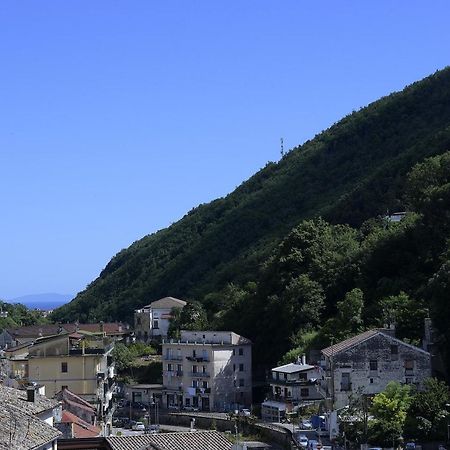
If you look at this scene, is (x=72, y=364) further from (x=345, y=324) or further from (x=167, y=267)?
(x=167, y=267)

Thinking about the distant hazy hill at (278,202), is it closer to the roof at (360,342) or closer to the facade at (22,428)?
the roof at (360,342)

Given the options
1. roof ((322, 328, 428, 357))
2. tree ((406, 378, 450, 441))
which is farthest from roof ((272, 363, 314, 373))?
tree ((406, 378, 450, 441))

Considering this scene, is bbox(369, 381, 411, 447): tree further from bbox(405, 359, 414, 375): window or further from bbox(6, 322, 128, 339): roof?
bbox(6, 322, 128, 339): roof

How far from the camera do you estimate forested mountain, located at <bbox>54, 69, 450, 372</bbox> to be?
243ft

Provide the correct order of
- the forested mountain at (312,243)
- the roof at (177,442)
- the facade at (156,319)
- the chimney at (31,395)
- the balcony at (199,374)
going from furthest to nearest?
the facade at (156,319), the forested mountain at (312,243), the balcony at (199,374), the chimney at (31,395), the roof at (177,442)

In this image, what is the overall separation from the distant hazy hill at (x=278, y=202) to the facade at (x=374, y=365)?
162 feet

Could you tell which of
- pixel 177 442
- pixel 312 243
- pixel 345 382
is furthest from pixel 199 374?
pixel 177 442

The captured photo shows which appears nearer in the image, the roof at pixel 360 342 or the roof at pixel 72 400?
the roof at pixel 72 400

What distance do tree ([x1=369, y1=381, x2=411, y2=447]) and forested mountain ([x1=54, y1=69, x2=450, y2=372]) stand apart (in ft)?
30.8

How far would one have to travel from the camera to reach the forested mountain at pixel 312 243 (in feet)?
243

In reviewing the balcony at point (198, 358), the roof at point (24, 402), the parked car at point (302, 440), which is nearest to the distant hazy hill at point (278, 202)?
the balcony at point (198, 358)

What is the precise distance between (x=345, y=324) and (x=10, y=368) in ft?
68.0

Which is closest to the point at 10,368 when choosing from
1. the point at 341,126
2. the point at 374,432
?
the point at 374,432

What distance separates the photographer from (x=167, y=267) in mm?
147500
